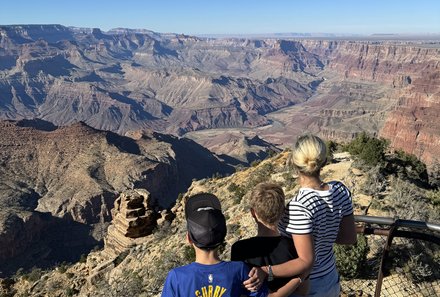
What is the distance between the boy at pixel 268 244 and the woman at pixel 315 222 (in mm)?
86

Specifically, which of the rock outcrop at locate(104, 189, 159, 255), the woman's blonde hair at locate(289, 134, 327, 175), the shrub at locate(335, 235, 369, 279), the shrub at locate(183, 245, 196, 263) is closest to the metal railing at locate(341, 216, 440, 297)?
the shrub at locate(335, 235, 369, 279)

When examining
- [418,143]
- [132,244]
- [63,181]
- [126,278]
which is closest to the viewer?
[126,278]

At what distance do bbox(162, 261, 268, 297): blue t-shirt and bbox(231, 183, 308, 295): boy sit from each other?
36 centimetres

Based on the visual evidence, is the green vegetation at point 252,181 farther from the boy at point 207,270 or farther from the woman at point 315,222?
the boy at point 207,270

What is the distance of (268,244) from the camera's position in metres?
4.37

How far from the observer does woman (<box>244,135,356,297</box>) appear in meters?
4.34

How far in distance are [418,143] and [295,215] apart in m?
99.3

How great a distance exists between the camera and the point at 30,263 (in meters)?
50.4

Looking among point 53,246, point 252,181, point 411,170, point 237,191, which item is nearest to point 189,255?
point 237,191

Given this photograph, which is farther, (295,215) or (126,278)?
(126,278)

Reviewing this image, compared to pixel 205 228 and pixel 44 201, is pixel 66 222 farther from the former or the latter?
pixel 205 228

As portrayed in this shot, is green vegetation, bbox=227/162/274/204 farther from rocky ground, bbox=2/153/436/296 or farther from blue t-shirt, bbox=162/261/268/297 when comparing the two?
blue t-shirt, bbox=162/261/268/297

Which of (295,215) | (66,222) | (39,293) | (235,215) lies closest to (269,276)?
(295,215)

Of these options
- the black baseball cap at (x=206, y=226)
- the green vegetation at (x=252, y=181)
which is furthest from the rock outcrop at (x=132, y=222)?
the black baseball cap at (x=206, y=226)
